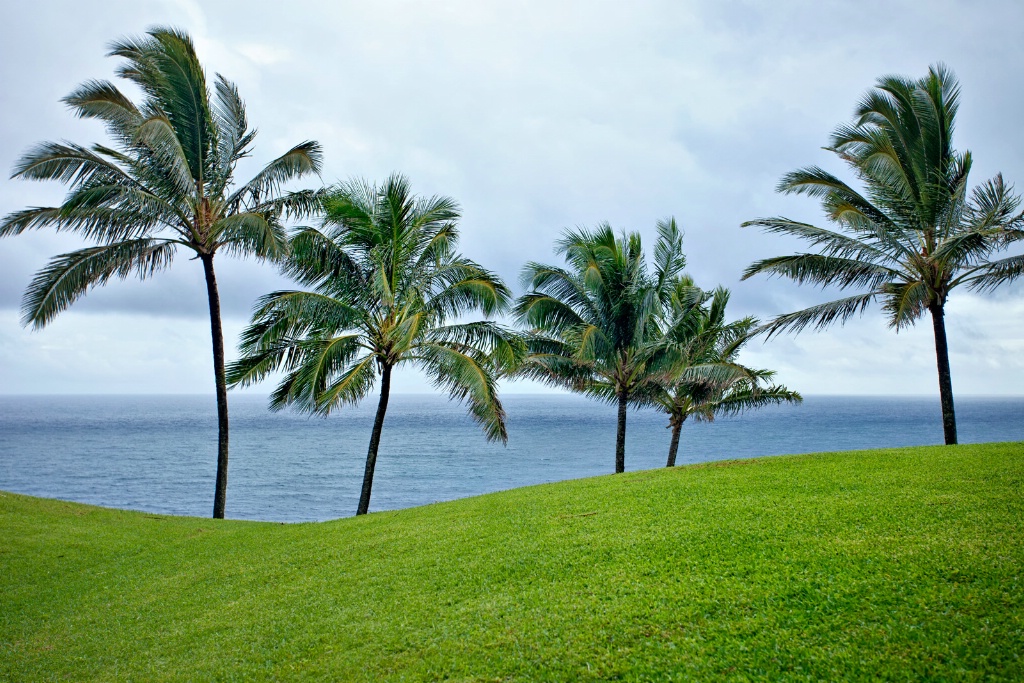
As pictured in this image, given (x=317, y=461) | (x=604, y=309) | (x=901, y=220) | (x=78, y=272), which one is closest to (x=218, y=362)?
(x=78, y=272)

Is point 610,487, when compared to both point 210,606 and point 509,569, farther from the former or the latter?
point 210,606

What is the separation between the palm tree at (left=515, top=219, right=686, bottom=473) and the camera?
Answer: 17172mm

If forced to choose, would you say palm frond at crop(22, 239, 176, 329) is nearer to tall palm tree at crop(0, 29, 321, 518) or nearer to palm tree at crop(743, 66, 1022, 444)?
tall palm tree at crop(0, 29, 321, 518)

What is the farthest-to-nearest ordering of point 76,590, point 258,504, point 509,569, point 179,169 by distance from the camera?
point 258,504
point 179,169
point 76,590
point 509,569

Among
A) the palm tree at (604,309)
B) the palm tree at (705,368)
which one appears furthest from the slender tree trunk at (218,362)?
the palm tree at (705,368)

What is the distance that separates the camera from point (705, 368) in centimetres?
1546

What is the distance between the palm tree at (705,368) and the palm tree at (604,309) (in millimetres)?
805

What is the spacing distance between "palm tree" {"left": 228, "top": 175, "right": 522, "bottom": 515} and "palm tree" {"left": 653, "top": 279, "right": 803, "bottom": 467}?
4864 millimetres

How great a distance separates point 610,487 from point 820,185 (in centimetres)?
857

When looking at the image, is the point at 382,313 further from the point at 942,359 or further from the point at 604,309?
the point at 942,359

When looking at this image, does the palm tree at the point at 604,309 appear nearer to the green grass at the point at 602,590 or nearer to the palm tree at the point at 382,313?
the palm tree at the point at 382,313

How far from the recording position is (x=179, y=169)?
13047 millimetres

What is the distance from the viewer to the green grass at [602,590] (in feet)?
15.2

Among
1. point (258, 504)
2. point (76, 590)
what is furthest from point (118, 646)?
point (258, 504)
